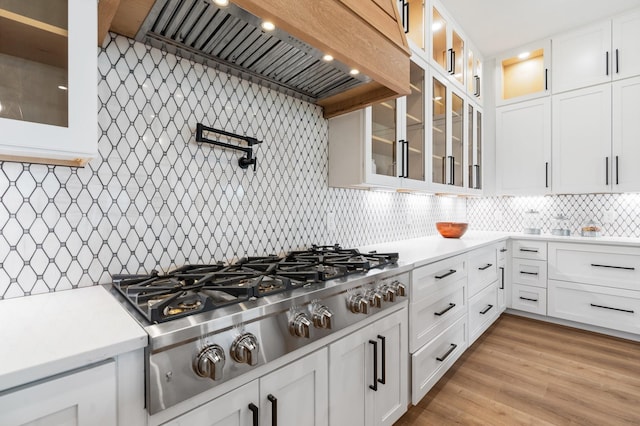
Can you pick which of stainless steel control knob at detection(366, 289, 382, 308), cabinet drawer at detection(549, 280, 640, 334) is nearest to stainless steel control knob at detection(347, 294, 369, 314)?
stainless steel control knob at detection(366, 289, 382, 308)

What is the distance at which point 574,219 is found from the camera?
341cm

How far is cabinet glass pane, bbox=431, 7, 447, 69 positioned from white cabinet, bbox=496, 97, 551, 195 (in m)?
1.41

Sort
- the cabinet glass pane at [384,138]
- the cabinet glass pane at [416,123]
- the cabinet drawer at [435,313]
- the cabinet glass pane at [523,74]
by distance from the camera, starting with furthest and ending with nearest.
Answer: the cabinet glass pane at [523,74] < the cabinet glass pane at [416,123] < the cabinet glass pane at [384,138] < the cabinet drawer at [435,313]

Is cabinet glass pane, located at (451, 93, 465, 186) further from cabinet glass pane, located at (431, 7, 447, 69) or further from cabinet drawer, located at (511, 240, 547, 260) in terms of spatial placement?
cabinet drawer, located at (511, 240, 547, 260)

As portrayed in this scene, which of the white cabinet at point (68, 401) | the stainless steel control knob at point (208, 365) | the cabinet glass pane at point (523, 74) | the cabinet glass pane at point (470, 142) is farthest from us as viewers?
the cabinet glass pane at point (523, 74)

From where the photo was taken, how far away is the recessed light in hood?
1.09 m

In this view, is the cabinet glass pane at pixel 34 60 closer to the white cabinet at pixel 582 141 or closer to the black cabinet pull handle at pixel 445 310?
the black cabinet pull handle at pixel 445 310

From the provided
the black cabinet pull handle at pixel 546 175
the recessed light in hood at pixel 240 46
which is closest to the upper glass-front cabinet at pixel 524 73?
the black cabinet pull handle at pixel 546 175

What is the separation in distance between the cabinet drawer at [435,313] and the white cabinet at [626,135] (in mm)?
2055

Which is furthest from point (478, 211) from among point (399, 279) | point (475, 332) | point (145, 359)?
point (145, 359)

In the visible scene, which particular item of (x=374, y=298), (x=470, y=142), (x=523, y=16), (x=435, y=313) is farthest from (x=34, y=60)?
(x=523, y=16)

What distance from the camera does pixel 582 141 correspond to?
3.20 meters

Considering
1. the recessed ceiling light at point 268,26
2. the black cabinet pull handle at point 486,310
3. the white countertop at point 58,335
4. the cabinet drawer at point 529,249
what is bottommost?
the black cabinet pull handle at point 486,310

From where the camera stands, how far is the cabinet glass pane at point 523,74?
364cm
